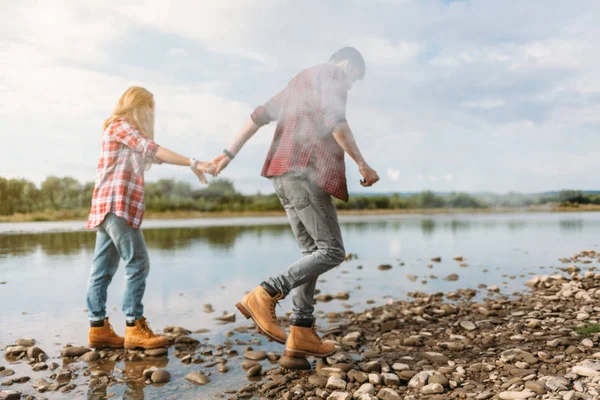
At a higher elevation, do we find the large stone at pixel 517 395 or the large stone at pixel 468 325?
the large stone at pixel 517 395

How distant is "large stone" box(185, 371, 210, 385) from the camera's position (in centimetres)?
384

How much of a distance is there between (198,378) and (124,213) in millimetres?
1644

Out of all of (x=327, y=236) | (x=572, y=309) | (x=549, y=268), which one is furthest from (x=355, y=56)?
(x=549, y=268)

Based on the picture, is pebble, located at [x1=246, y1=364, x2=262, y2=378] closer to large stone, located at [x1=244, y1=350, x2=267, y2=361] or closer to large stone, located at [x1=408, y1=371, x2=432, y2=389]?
large stone, located at [x1=244, y1=350, x2=267, y2=361]

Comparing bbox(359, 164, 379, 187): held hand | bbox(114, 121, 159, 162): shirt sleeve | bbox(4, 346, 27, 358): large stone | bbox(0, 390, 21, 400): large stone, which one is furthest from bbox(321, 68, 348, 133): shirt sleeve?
bbox(4, 346, 27, 358): large stone

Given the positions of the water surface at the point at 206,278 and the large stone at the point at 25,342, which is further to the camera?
the water surface at the point at 206,278

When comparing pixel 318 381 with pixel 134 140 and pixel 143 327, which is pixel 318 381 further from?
pixel 134 140

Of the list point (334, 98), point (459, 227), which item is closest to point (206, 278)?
point (334, 98)

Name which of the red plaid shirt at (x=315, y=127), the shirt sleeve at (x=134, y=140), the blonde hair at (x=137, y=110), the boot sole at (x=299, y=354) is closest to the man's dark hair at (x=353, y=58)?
the red plaid shirt at (x=315, y=127)

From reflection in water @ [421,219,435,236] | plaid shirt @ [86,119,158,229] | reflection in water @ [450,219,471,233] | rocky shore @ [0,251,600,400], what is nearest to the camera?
rocky shore @ [0,251,600,400]

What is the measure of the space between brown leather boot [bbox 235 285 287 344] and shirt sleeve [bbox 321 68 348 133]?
1.43 m

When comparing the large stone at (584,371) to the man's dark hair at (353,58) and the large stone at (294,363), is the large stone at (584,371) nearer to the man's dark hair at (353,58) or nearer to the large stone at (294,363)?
the large stone at (294,363)

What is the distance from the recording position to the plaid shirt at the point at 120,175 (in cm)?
462

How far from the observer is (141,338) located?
185 inches
